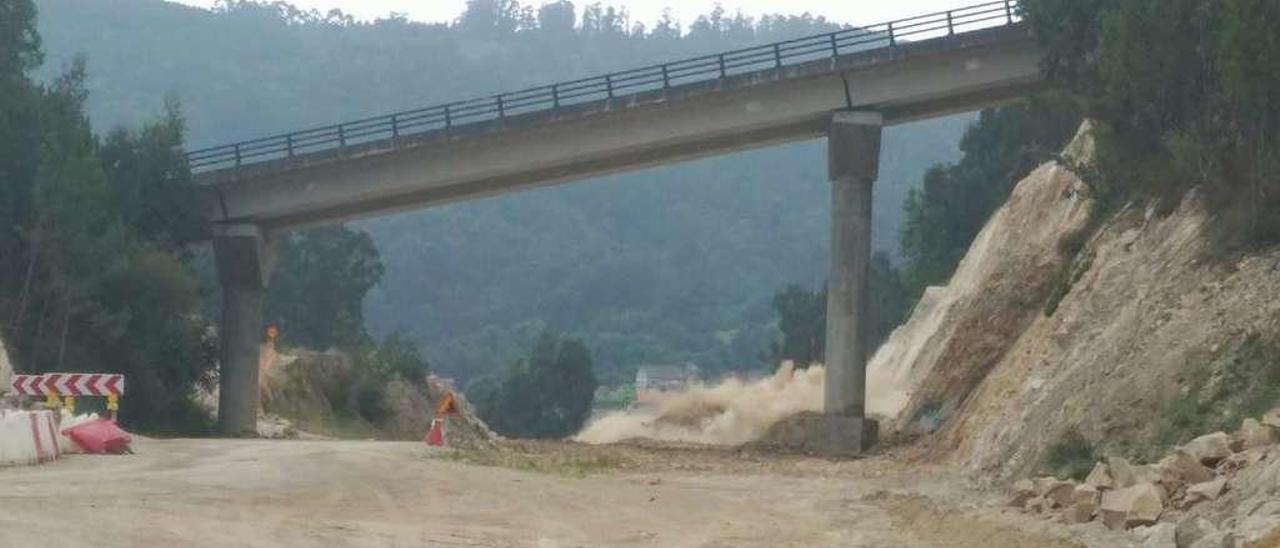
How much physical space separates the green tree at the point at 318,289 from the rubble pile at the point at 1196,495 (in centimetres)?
9682

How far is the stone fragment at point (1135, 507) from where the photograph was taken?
64.0 ft

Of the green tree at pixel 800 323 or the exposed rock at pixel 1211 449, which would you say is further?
the green tree at pixel 800 323

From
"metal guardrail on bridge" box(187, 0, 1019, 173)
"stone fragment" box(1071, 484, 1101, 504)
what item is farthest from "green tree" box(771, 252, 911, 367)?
"stone fragment" box(1071, 484, 1101, 504)

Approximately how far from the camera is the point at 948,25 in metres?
51.2

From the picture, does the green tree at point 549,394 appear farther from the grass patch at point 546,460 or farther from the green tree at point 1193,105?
the grass patch at point 546,460

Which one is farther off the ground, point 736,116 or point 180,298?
point 736,116

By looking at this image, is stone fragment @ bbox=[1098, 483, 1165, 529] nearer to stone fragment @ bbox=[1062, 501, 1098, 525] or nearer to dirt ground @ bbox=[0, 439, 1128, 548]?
dirt ground @ bbox=[0, 439, 1128, 548]

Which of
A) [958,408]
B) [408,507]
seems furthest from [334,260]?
[408,507]

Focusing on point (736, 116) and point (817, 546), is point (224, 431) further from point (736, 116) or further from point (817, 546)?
point (817, 546)

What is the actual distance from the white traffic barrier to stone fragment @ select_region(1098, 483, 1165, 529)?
48.8ft

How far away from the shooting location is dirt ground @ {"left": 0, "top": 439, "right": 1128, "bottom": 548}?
19688 mm

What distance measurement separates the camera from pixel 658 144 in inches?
2101

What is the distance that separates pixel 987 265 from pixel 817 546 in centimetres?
3175

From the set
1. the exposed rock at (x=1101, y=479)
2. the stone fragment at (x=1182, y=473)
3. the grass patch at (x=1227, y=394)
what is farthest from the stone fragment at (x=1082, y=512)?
the grass patch at (x=1227, y=394)
